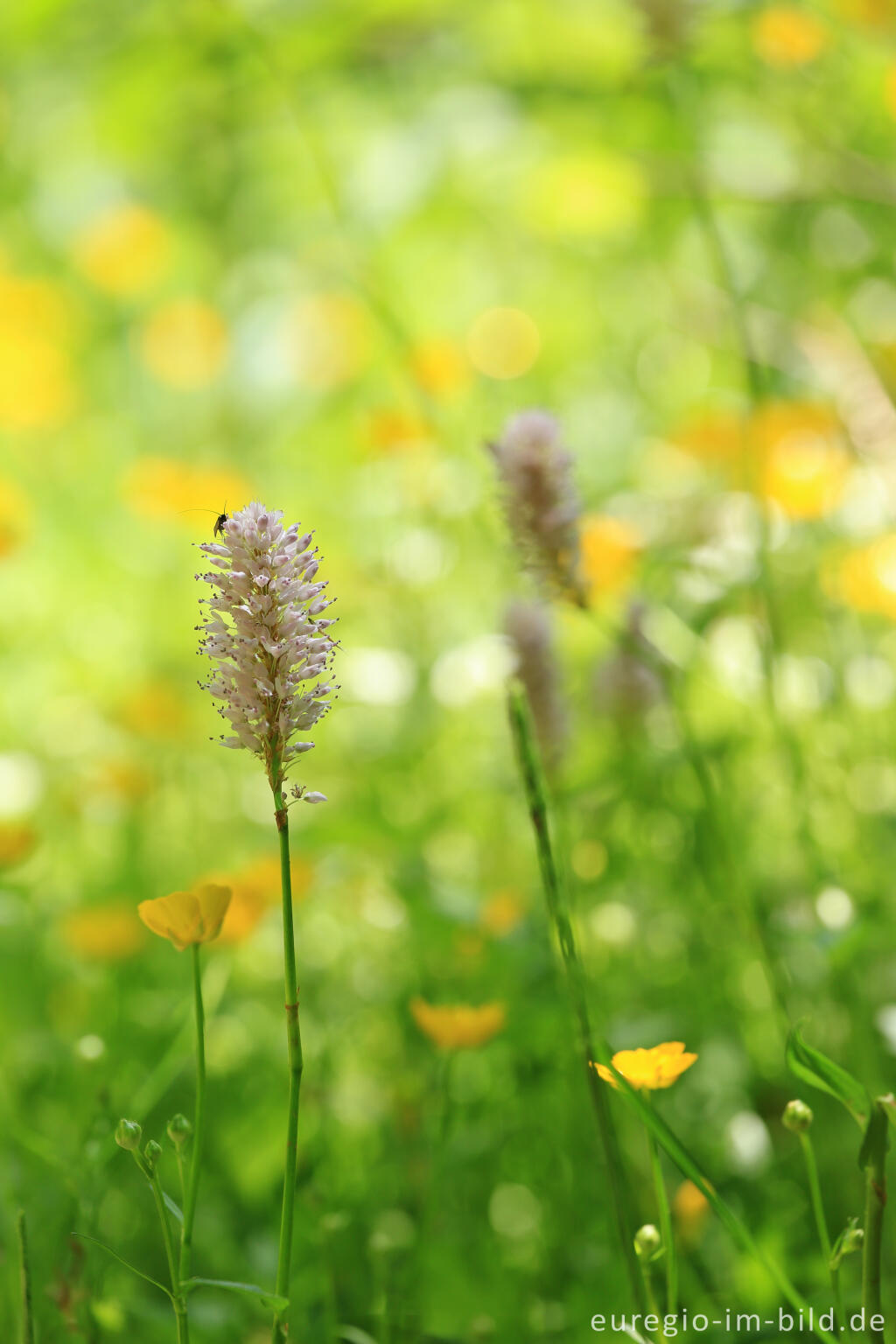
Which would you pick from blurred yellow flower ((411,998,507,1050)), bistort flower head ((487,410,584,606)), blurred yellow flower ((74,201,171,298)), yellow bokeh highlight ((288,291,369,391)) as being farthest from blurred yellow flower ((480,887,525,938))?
blurred yellow flower ((74,201,171,298))

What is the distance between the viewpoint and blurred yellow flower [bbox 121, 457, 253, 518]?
5.32 feet

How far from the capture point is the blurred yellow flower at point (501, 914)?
3.13ft

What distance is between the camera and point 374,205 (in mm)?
1634

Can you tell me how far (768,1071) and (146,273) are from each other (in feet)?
6.38

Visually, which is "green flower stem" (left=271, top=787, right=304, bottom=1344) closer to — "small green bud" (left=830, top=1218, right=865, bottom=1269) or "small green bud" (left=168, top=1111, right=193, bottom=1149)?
"small green bud" (left=168, top=1111, right=193, bottom=1149)

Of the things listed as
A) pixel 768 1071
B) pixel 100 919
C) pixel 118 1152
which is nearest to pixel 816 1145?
pixel 768 1071

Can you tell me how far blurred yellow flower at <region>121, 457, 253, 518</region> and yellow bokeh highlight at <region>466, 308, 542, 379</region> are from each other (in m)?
0.56

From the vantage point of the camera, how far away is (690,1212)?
2.64ft

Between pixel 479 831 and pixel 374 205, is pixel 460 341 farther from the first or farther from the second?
pixel 479 831

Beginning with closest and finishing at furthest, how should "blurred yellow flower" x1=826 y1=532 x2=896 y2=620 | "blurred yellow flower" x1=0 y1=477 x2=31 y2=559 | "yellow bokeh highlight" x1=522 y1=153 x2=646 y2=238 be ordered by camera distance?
"blurred yellow flower" x1=826 y1=532 x2=896 y2=620 < "blurred yellow flower" x1=0 y1=477 x2=31 y2=559 < "yellow bokeh highlight" x1=522 y1=153 x2=646 y2=238

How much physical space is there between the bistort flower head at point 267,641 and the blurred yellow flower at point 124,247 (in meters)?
1.88

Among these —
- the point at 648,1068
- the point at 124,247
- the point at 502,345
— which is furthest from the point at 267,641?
the point at 124,247

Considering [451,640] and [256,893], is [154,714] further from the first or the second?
[256,893]

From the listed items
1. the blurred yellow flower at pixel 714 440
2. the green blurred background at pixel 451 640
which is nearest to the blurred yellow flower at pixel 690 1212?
the green blurred background at pixel 451 640
